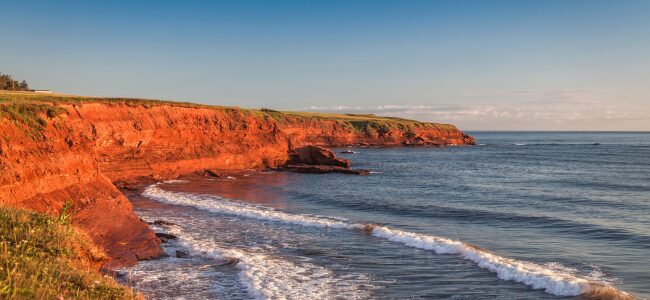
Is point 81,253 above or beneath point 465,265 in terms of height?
above

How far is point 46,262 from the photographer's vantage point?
26.7 feet

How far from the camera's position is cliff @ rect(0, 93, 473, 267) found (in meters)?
17.5

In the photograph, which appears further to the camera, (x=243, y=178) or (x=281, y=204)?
(x=243, y=178)

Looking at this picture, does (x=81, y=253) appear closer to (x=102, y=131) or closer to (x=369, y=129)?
(x=102, y=131)

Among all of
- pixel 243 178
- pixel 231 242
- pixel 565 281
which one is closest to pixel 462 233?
pixel 565 281

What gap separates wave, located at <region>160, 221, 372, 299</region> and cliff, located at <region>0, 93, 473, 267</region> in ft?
7.54

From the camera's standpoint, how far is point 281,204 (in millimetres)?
30406

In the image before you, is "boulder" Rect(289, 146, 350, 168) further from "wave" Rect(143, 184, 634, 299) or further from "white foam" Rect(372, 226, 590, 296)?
"white foam" Rect(372, 226, 590, 296)

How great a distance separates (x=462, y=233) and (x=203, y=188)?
2074 centimetres

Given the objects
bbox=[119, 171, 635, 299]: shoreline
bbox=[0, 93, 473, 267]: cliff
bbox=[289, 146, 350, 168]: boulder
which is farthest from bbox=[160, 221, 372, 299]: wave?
bbox=[289, 146, 350, 168]: boulder

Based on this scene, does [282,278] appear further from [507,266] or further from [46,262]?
[46,262]

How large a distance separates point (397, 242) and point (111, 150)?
24.3 m

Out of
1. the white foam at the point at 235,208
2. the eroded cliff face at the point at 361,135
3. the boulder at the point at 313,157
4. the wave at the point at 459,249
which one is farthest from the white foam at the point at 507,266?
the eroded cliff face at the point at 361,135

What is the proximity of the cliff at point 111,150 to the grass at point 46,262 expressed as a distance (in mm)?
3195
